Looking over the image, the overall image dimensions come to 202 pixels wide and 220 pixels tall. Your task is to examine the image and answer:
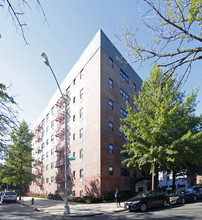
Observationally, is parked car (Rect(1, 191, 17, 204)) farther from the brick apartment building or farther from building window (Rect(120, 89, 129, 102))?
building window (Rect(120, 89, 129, 102))

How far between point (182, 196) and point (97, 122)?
40.6ft

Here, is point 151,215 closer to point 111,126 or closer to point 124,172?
point 111,126

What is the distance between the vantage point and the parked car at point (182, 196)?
19.0 m

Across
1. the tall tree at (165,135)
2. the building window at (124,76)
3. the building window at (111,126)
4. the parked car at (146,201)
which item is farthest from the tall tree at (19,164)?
the parked car at (146,201)

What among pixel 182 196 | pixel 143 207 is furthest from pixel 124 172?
pixel 143 207

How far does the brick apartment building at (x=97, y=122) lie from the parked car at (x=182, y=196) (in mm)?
7961

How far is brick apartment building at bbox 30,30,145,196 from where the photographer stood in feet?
84.3

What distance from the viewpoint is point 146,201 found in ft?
51.0

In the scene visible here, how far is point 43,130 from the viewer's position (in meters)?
52.5

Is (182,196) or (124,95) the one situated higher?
(124,95)

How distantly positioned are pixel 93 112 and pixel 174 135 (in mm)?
11055

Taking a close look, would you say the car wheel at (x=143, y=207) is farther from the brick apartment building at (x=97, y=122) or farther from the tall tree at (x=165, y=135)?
the brick apartment building at (x=97, y=122)

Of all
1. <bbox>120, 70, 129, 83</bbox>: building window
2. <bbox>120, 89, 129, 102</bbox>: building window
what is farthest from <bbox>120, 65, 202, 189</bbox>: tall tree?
<bbox>120, 70, 129, 83</bbox>: building window

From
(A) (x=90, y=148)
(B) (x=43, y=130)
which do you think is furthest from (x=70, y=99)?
(B) (x=43, y=130)
